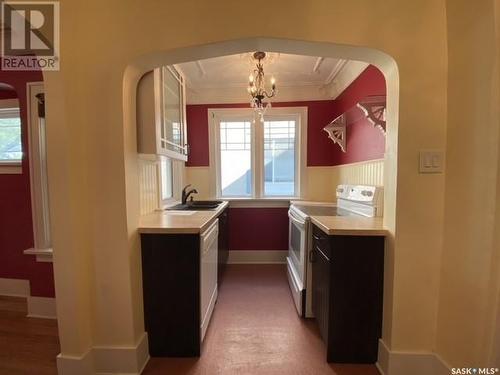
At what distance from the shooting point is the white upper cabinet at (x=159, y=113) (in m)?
1.72

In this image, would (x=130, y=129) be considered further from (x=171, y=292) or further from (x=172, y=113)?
(x=171, y=292)

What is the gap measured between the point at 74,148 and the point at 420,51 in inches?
80.6

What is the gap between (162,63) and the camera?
5.15 feet

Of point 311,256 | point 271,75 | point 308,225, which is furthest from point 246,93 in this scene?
point 311,256

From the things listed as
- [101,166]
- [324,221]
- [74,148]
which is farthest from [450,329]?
[74,148]

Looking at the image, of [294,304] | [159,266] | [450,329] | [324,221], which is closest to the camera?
[450,329]

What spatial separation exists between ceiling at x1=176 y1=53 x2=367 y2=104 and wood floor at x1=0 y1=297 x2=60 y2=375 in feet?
9.02

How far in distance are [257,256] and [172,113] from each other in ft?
7.65

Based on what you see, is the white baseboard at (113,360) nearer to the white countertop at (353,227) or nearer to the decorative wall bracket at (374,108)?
the white countertop at (353,227)

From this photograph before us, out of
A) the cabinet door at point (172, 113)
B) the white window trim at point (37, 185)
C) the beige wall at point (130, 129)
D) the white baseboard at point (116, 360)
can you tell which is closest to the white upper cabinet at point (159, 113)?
the cabinet door at point (172, 113)

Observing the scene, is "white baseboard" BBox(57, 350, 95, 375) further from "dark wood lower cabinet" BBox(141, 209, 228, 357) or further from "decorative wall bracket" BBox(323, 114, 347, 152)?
"decorative wall bracket" BBox(323, 114, 347, 152)

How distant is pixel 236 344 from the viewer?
187 centimetres

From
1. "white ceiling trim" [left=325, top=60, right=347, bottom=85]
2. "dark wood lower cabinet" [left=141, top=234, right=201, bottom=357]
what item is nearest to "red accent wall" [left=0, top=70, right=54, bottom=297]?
"dark wood lower cabinet" [left=141, top=234, right=201, bottom=357]

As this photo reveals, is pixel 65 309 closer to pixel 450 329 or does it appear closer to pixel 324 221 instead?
pixel 324 221
